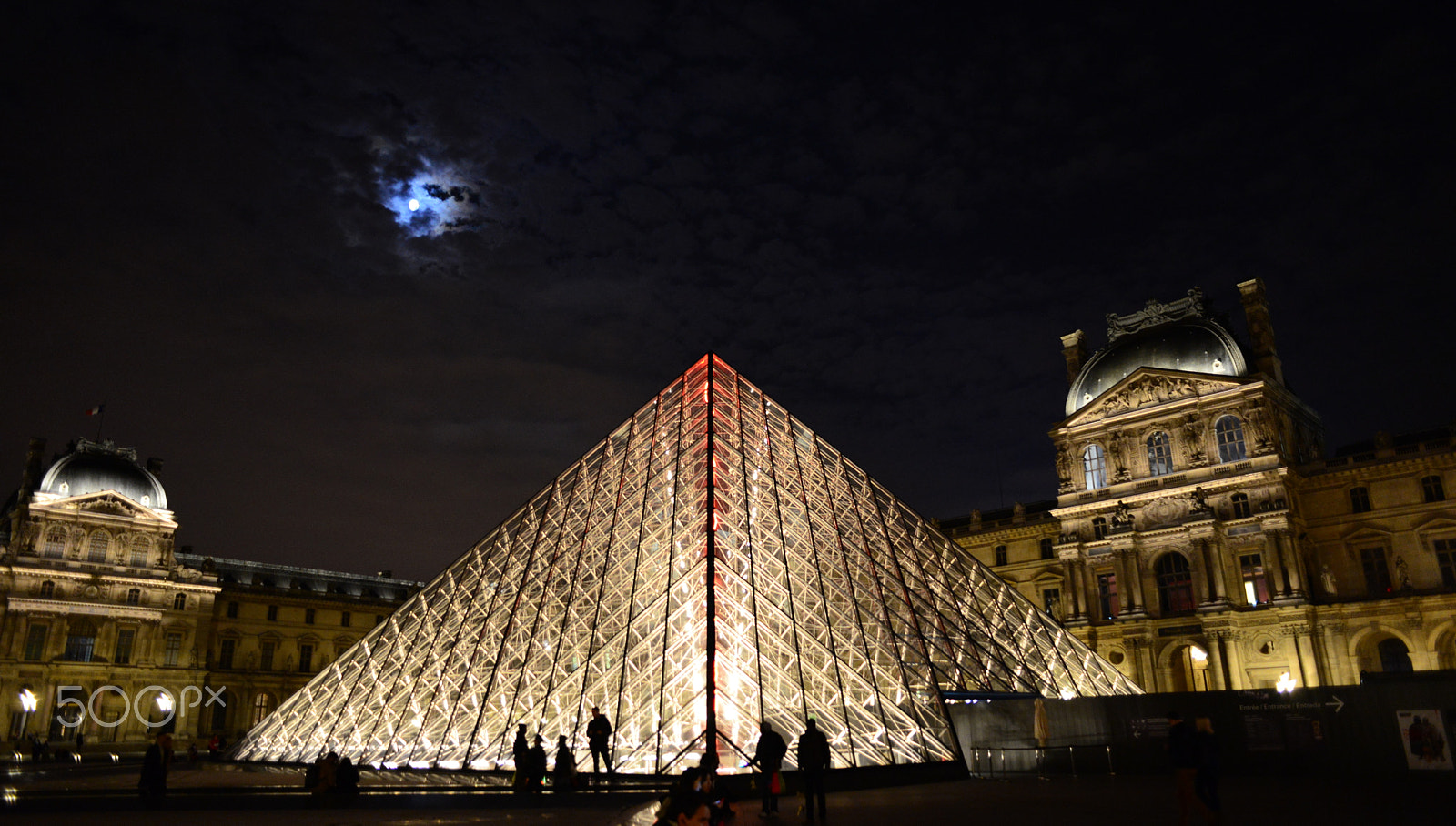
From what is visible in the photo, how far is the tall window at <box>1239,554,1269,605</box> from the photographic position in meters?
34.7

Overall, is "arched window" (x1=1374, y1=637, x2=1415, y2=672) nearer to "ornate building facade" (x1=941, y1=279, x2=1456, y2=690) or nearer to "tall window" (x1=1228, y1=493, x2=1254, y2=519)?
"ornate building facade" (x1=941, y1=279, x2=1456, y2=690)

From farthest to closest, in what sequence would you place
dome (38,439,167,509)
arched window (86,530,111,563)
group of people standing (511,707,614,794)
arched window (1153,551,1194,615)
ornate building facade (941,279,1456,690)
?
dome (38,439,167,509) < arched window (86,530,111,563) < arched window (1153,551,1194,615) < ornate building facade (941,279,1456,690) < group of people standing (511,707,614,794)

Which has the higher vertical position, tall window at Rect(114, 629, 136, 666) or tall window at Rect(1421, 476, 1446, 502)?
tall window at Rect(1421, 476, 1446, 502)

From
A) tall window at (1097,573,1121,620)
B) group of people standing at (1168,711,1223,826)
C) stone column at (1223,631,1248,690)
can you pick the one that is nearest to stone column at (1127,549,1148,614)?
tall window at (1097,573,1121,620)

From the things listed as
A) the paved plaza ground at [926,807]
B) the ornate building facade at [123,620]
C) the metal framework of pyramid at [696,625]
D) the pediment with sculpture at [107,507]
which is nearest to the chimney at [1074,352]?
the metal framework of pyramid at [696,625]

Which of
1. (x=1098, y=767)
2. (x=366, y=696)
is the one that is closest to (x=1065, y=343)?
(x=1098, y=767)

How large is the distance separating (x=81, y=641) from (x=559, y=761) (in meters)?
46.5

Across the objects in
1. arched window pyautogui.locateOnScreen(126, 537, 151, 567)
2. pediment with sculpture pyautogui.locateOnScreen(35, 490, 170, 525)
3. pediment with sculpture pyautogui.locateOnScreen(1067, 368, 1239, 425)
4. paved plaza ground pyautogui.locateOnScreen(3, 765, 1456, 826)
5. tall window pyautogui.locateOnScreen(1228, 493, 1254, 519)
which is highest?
pediment with sculpture pyautogui.locateOnScreen(1067, 368, 1239, 425)

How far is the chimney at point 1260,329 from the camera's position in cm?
3850

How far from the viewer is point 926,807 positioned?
10.8 metres

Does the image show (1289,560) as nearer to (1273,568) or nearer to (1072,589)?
(1273,568)

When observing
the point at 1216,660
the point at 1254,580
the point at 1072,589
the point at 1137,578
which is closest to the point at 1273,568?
the point at 1254,580

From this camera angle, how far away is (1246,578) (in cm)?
3516

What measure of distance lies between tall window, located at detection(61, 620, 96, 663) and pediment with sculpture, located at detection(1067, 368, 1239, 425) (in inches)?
1920
